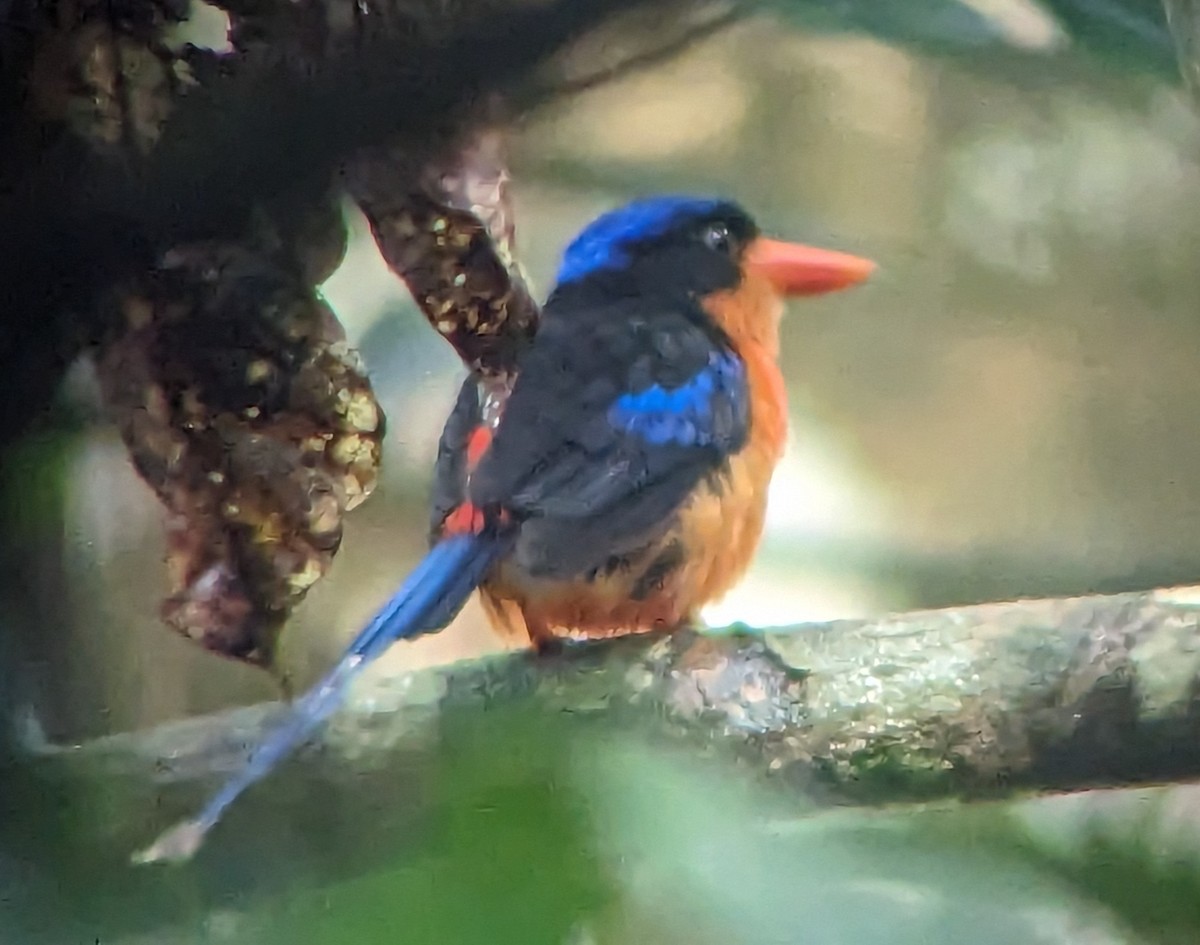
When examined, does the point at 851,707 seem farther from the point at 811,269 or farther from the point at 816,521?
the point at 811,269

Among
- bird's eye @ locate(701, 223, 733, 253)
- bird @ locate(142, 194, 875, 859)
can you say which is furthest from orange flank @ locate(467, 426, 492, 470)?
bird's eye @ locate(701, 223, 733, 253)

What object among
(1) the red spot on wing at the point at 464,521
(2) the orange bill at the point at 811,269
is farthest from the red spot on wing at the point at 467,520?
(2) the orange bill at the point at 811,269

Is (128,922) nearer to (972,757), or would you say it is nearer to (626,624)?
(626,624)

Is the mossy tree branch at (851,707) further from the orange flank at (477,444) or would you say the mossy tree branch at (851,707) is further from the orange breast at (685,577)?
the orange flank at (477,444)

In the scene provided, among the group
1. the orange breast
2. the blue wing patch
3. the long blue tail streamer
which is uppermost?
the blue wing patch

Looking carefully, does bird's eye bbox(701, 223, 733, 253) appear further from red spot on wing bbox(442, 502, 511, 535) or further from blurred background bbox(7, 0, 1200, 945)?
red spot on wing bbox(442, 502, 511, 535)

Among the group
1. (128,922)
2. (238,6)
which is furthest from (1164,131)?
(128,922)

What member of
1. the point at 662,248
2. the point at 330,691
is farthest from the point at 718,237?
the point at 330,691
